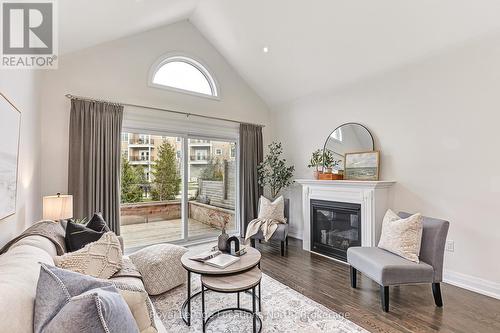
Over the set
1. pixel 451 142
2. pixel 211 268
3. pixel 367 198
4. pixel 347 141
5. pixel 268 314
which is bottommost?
pixel 268 314

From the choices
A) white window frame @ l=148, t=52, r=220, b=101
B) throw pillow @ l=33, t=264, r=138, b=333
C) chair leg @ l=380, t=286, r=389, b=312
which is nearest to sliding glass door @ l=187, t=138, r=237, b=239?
white window frame @ l=148, t=52, r=220, b=101

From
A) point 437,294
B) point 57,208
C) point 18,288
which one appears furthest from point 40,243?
point 437,294

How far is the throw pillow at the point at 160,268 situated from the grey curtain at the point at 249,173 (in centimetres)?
223

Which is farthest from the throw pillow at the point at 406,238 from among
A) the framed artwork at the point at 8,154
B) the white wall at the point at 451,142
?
the framed artwork at the point at 8,154

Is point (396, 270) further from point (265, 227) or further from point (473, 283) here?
point (265, 227)

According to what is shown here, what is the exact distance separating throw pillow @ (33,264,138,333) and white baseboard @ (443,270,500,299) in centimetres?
355

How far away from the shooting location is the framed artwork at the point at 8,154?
183cm

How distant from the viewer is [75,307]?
35.0 inches

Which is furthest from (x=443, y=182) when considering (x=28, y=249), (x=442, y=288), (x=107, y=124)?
(x=107, y=124)

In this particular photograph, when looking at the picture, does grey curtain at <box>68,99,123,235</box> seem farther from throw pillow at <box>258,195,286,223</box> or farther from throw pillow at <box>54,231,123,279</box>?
throw pillow at <box>258,195,286,223</box>

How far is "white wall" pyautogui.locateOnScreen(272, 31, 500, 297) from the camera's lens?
2.74 meters

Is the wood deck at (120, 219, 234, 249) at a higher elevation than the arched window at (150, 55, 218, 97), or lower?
lower

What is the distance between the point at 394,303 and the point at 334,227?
157 cm

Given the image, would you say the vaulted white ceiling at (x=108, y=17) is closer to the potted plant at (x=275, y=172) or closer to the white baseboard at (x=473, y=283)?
the potted plant at (x=275, y=172)
